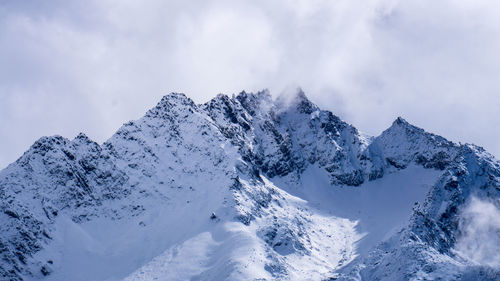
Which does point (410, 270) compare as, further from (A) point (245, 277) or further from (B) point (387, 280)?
(A) point (245, 277)

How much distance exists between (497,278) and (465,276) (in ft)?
25.8

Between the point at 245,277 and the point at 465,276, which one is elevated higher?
the point at 245,277

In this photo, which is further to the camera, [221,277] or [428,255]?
[221,277]

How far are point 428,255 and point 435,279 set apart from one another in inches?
422

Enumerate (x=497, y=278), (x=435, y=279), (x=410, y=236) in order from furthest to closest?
(x=410, y=236)
(x=435, y=279)
(x=497, y=278)

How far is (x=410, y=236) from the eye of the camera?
19950 centimetres

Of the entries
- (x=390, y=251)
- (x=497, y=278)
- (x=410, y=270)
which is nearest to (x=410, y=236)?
(x=390, y=251)

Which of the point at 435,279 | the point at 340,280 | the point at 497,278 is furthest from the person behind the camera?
the point at 340,280

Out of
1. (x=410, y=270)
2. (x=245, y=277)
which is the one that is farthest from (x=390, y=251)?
(x=245, y=277)

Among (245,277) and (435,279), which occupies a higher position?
(245,277)

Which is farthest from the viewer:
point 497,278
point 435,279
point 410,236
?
point 410,236

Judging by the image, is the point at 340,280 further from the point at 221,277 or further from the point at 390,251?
the point at 221,277

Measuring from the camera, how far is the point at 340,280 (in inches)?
7362

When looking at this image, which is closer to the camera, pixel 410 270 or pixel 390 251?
pixel 410 270
